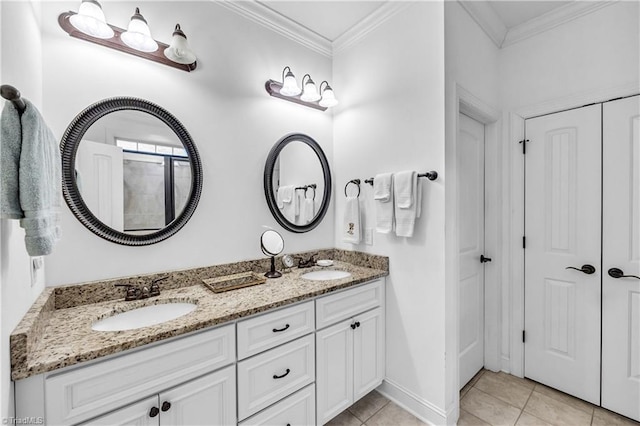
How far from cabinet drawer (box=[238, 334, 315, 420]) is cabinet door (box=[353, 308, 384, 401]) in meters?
0.38

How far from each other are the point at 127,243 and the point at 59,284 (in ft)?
1.07

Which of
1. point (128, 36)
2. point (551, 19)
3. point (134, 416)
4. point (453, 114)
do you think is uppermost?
point (551, 19)

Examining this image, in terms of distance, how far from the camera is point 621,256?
177cm

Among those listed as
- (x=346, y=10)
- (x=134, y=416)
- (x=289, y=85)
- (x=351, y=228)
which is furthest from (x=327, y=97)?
(x=134, y=416)

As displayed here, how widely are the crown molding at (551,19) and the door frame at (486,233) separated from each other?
59 centimetres

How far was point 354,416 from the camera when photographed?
182 cm

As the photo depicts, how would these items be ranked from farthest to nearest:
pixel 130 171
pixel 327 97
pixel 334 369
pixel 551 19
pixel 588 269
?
pixel 327 97, pixel 551 19, pixel 588 269, pixel 334 369, pixel 130 171

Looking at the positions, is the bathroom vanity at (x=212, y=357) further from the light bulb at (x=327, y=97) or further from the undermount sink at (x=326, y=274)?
the light bulb at (x=327, y=97)

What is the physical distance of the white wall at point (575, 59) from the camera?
1.73m

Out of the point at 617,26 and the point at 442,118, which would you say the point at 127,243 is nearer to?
the point at 442,118

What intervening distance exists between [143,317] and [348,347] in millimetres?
1180

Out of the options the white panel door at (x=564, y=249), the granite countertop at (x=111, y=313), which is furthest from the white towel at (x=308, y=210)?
the white panel door at (x=564, y=249)

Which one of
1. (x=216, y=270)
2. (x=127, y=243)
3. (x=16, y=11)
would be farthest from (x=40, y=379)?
(x=16, y=11)

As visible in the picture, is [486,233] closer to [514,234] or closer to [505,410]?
[514,234]
